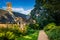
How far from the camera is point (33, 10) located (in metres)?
48.5

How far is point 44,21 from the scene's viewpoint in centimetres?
4325

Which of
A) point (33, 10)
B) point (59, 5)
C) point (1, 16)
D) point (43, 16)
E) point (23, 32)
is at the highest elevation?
point (33, 10)

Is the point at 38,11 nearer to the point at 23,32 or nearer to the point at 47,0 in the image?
the point at 23,32

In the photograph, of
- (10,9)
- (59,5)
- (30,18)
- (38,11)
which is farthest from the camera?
(30,18)

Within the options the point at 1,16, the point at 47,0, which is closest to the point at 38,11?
the point at 1,16

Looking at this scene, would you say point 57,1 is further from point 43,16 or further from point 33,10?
point 33,10

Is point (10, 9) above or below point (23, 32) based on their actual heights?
above

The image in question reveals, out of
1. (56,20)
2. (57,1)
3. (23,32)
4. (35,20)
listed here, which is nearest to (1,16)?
(23,32)

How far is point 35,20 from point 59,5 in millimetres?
33073

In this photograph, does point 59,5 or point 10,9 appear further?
point 10,9

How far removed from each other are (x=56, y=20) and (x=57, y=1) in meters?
25.5

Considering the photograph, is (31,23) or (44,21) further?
(31,23)

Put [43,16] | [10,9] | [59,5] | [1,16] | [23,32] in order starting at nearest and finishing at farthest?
1. [59,5]
2. [23,32]
3. [1,16]
4. [10,9]
5. [43,16]

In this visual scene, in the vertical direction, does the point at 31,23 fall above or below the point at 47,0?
above
